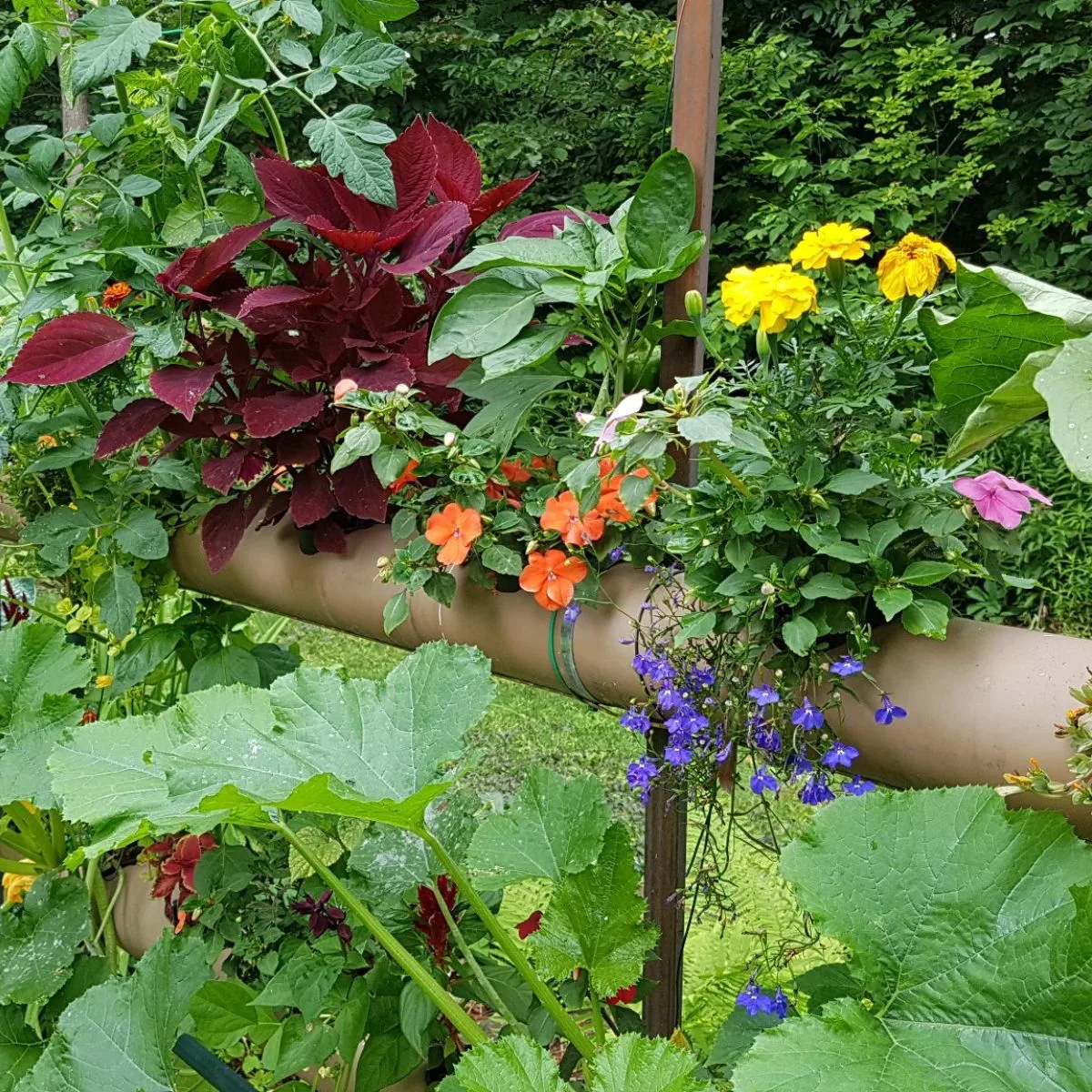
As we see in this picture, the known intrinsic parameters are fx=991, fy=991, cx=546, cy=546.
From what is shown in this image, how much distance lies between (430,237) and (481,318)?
17 cm

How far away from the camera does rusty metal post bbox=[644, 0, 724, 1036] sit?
0.83 metres

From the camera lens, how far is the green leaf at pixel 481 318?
0.85m

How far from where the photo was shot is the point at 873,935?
0.55 metres

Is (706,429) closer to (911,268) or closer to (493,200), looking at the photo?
(911,268)

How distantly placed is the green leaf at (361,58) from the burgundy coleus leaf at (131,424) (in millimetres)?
403

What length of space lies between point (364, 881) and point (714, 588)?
1.25 ft

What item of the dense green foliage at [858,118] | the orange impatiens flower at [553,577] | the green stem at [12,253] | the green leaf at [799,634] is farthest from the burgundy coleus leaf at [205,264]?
the dense green foliage at [858,118]

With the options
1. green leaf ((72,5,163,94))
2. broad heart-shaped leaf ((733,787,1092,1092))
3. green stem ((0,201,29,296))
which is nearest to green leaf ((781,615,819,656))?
broad heart-shaped leaf ((733,787,1092,1092))

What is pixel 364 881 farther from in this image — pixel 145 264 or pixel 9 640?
pixel 145 264

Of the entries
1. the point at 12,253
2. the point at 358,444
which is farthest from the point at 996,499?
the point at 12,253

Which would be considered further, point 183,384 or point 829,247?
point 183,384

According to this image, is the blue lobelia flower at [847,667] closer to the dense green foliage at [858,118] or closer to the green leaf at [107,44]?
the green leaf at [107,44]

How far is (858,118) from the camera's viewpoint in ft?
14.0

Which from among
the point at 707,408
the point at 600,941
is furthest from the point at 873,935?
the point at 707,408
